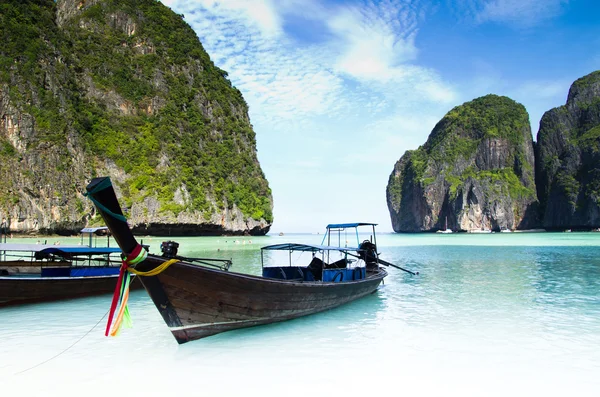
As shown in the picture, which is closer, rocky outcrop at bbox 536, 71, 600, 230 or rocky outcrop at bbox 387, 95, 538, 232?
rocky outcrop at bbox 536, 71, 600, 230

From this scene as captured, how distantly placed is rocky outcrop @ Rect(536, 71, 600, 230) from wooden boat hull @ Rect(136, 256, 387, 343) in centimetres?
10011

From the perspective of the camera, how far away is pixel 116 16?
65875mm

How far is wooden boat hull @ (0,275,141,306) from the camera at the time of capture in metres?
10.1

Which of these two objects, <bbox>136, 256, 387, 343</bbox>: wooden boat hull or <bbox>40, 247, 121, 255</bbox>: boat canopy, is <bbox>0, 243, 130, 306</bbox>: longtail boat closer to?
<bbox>40, 247, 121, 255</bbox>: boat canopy

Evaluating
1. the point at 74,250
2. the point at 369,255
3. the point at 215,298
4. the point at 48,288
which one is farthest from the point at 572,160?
the point at 48,288

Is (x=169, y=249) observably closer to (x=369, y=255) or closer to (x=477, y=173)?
(x=369, y=255)

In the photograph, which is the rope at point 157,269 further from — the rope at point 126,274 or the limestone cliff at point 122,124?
the limestone cliff at point 122,124

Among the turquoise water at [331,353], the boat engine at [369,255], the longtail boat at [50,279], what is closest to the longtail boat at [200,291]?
the turquoise water at [331,353]

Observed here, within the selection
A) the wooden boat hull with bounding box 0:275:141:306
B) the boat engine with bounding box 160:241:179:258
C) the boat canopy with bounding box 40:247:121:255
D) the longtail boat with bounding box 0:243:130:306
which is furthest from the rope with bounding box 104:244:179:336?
the wooden boat hull with bounding box 0:275:141:306

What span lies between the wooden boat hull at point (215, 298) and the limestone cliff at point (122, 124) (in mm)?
43245

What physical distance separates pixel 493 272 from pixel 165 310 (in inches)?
631

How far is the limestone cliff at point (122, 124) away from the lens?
45875 millimetres

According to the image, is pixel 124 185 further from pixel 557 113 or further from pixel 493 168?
pixel 557 113

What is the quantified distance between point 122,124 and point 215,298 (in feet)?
183
